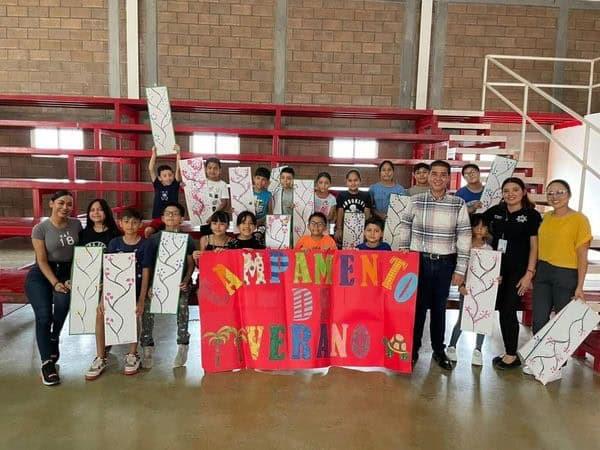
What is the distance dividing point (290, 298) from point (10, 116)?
7.53m

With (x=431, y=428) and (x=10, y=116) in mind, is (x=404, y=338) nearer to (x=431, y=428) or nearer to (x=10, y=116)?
(x=431, y=428)

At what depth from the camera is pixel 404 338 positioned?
3367mm

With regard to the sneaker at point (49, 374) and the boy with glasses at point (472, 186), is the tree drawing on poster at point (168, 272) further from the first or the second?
the boy with glasses at point (472, 186)

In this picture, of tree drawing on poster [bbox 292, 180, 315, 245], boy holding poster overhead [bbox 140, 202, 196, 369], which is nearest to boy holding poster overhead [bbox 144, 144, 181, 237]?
boy holding poster overhead [bbox 140, 202, 196, 369]

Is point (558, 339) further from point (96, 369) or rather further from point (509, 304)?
point (96, 369)

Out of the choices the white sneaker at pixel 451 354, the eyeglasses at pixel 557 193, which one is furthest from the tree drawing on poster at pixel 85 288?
the eyeglasses at pixel 557 193

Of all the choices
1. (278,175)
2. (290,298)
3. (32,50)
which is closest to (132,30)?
(32,50)

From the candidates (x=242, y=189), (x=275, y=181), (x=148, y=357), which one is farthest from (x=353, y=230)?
(x=148, y=357)

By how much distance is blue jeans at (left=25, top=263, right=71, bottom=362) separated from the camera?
10.5ft

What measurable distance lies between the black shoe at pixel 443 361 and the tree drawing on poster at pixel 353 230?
1164 mm

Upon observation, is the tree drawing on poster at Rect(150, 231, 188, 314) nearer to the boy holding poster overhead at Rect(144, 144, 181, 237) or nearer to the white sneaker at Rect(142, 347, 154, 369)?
the white sneaker at Rect(142, 347, 154, 369)

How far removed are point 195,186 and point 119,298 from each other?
1.49m

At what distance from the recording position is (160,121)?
463 cm

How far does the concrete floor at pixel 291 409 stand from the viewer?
8.44ft
